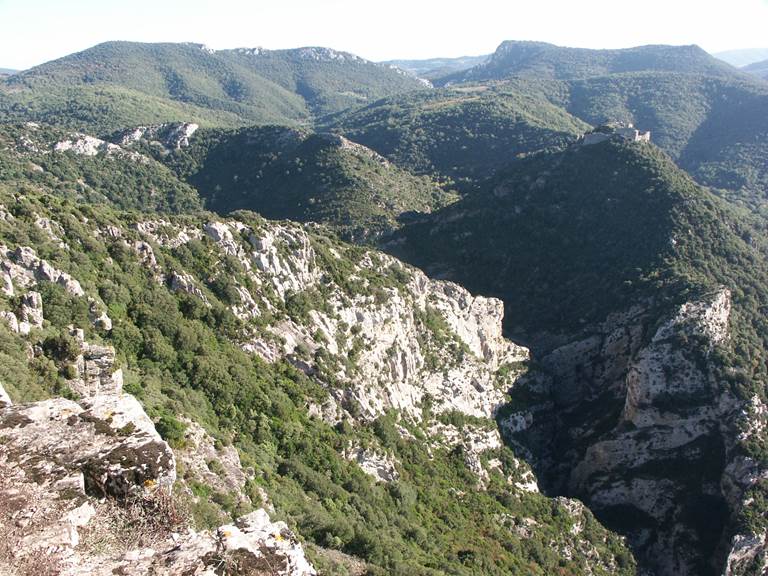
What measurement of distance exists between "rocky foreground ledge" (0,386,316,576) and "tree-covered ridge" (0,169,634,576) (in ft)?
22.8

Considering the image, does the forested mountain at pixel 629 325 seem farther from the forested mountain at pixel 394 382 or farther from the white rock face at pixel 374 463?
the white rock face at pixel 374 463

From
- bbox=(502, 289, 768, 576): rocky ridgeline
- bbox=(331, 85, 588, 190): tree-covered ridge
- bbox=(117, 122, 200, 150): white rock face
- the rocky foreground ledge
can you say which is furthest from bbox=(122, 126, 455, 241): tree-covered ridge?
the rocky foreground ledge

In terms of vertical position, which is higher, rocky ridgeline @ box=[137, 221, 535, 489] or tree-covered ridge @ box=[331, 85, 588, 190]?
tree-covered ridge @ box=[331, 85, 588, 190]

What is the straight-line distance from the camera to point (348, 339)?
1987 inches

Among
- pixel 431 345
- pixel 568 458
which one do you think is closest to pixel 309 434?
pixel 431 345

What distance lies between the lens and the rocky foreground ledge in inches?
415

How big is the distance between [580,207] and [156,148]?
105 metres

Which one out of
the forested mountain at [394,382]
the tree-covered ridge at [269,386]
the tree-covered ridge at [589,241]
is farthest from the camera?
the tree-covered ridge at [589,241]

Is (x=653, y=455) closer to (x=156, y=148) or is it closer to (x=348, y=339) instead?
(x=348, y=339)

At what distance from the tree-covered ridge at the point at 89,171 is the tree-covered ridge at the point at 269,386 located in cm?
7009

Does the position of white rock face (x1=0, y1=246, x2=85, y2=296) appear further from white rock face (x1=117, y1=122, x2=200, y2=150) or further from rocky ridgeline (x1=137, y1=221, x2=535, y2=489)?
white rock face (x1=117, y1=122, x2=200, y2=150)

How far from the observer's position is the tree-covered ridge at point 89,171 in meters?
104

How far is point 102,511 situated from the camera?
1188 centimetres

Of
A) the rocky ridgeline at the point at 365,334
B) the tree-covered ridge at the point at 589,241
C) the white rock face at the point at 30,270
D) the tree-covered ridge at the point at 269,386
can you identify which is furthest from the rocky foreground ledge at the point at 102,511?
the tree-covered ridge at the point at 589,241
